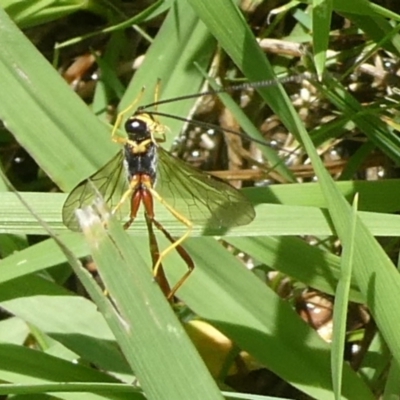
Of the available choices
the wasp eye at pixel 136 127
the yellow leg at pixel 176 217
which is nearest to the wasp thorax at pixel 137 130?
the wasp eye at pixel 136 127

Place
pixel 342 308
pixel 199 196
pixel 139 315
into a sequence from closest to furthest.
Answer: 1. pixel 139 315
2. pixel 342 308
3. pixel 199 196

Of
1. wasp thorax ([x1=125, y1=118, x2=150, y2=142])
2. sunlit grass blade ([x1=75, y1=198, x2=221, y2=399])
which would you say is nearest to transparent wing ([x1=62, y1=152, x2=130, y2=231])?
wasp thorax ([x1=125, y1=118, x2=150, y2=142])

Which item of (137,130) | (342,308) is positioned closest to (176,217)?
(137,130)

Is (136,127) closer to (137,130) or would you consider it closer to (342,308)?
(137,130)

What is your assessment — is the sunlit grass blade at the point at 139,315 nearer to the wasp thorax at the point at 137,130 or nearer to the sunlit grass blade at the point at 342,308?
the sunlit grass blade at the point at 342,308

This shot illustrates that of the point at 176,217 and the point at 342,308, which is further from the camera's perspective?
the point at 176,217

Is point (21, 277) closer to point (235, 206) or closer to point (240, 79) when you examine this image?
point (235, 206)

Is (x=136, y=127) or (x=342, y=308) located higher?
(x=136, y=127)
